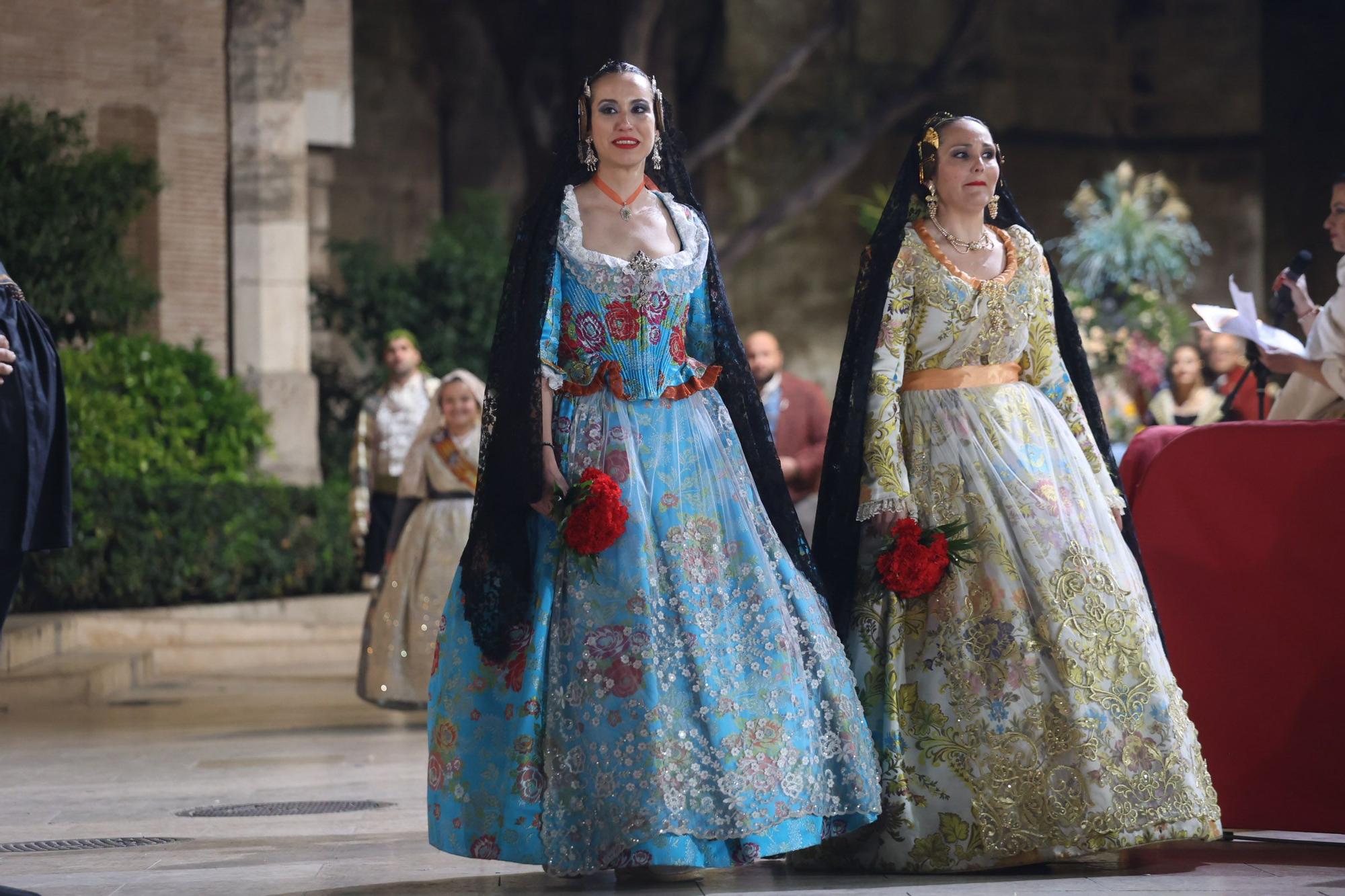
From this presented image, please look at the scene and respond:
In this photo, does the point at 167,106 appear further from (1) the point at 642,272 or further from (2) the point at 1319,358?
(2) the point at 1319,358

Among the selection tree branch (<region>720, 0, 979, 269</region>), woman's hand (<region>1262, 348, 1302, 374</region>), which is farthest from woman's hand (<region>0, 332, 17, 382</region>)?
tree branch (<region>720, 0, 979, 269</region>)

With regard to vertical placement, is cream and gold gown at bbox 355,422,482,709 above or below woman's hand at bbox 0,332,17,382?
below

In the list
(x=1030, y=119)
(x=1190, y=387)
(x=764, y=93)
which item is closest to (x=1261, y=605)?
(x=1190, y=387)

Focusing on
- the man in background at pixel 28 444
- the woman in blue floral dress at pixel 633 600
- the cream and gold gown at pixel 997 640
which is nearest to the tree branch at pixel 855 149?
the cream and gold gown at pixel 997 640

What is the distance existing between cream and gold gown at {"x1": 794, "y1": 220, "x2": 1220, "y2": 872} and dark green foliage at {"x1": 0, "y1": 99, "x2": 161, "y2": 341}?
903 centimetres

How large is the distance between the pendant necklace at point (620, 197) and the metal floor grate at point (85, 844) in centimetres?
233

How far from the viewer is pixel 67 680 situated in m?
9.91

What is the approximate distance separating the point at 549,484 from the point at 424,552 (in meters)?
4.71

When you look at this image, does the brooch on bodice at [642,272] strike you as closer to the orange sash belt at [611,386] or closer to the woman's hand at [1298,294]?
the orange sash belt at [611,386]

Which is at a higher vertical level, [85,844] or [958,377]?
[958,377]

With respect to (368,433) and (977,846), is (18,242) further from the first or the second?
(977,846)

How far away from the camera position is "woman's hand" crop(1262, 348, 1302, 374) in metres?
5.46

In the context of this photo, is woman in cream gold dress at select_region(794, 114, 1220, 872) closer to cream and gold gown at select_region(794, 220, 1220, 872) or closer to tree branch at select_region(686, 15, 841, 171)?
cream and gold gown at select_region(794, 220, 1220, 872)

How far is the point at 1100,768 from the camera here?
15.0ft
